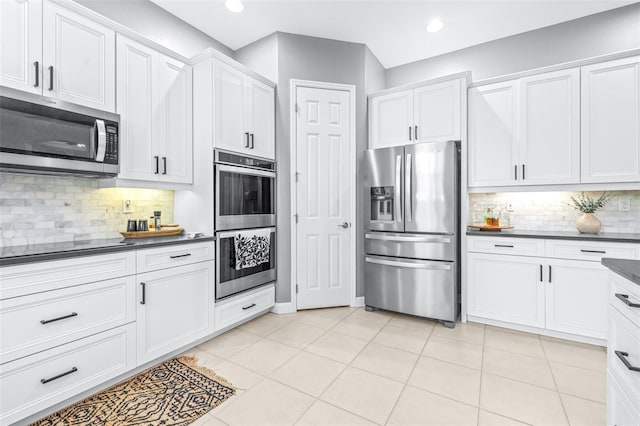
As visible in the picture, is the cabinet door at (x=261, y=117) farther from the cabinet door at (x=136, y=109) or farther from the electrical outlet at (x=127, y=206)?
the electrical outlet at (x=127, y=206)

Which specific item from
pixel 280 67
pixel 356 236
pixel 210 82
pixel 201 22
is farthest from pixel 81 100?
pixel 356 236

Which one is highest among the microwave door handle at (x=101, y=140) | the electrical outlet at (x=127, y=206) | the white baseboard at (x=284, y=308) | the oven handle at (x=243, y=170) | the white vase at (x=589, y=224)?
the microwave door handle at (x=101, y=140)

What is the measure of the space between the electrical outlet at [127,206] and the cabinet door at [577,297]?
3700mm

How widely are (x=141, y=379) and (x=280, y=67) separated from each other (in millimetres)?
3089

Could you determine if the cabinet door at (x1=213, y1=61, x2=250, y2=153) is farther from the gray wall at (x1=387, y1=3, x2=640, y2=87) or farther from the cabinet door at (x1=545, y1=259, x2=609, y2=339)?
the cabinet door at (x1=545, y1=259, x2=609, y2=339)

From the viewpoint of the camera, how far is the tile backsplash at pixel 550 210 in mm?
2842

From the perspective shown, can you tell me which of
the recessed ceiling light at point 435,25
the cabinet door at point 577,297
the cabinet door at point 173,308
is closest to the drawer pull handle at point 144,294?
the cabinet door at point 173,308

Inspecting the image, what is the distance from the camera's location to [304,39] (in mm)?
3377

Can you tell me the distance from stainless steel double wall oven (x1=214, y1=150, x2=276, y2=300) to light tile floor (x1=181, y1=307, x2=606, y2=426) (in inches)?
19.6

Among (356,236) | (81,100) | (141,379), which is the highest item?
(81,100)

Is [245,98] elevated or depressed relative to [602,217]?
elevated

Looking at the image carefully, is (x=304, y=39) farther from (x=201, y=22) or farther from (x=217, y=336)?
(x=217, y=336)

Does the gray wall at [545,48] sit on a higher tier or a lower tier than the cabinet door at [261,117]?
higher

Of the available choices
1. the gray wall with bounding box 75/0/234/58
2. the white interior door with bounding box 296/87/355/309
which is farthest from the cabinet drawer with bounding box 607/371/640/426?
the gray wall with bounding box 75/0/234/58
